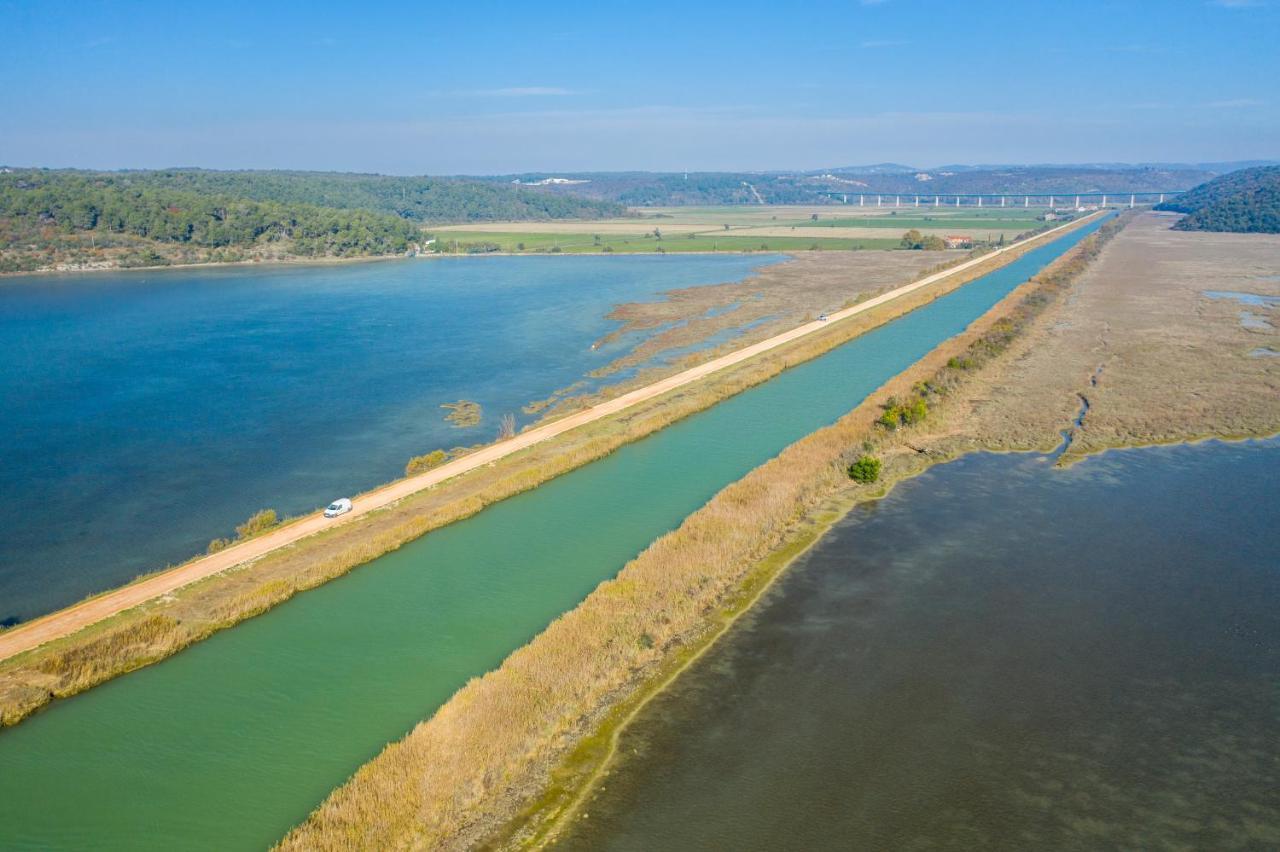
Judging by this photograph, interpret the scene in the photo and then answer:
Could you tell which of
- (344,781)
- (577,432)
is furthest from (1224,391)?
(344,781)

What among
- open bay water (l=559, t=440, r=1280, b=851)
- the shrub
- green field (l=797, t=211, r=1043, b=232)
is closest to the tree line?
green field (l=797, t=211, r=1043, b=232)

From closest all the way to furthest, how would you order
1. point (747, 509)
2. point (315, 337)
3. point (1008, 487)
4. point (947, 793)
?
point (947, 793) < point (747, 509) < point (1008, 487) < point (315, 337)

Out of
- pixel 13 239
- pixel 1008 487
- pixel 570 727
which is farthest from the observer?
pixel 13 239

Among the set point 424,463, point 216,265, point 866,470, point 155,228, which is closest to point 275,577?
point 424,463

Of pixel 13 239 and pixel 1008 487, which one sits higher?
pixel 13 239

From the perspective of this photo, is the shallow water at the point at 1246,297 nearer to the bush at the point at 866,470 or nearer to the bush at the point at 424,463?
the bush at the point at 866,470

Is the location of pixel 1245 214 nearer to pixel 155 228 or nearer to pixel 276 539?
pixel 276 539

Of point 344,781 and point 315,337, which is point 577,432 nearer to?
point 344,781
